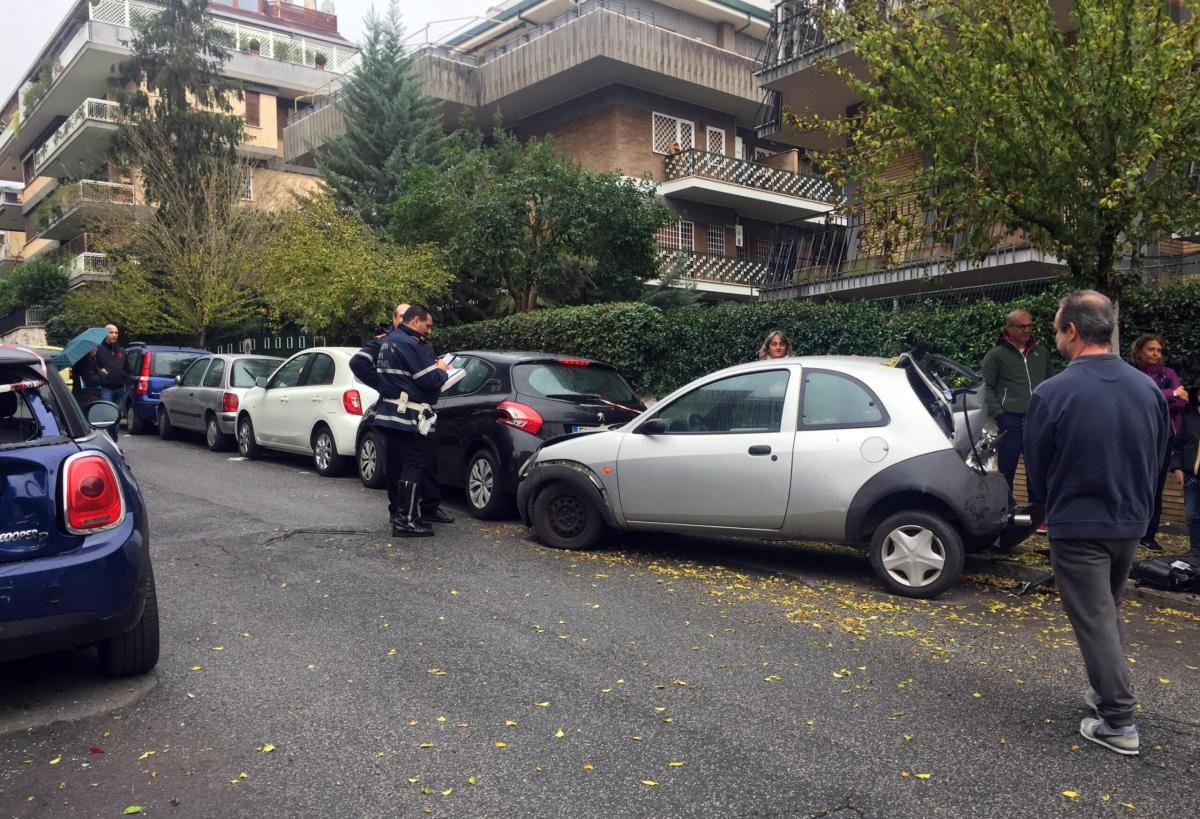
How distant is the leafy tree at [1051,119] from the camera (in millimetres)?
7664

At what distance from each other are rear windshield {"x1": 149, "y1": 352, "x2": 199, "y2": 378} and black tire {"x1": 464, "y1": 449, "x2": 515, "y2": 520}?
34.7 ft

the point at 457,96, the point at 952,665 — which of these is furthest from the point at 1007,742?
the point at 457,96

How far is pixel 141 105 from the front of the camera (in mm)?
32688

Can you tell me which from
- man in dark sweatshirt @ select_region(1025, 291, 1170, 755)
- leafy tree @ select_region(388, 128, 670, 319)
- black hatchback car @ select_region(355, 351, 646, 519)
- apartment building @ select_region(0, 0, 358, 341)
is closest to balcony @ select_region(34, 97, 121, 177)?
apartment building @ select_region(0, 0, 358, 341)

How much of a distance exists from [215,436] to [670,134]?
17.1 meters

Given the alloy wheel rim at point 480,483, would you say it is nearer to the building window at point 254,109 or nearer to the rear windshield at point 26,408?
the rear windshield at point 26,408

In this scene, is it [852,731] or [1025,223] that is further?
[1025,223]

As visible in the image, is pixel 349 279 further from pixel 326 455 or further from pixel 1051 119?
pixel 1051 119

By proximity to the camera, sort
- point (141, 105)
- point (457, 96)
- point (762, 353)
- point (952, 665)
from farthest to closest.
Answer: point (141, 105) → point (457, 96) → point (762, 353) → point (952, 665)

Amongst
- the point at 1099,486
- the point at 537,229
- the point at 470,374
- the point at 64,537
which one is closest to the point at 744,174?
the point at 537,229

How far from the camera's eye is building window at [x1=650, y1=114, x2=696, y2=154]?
27125mm

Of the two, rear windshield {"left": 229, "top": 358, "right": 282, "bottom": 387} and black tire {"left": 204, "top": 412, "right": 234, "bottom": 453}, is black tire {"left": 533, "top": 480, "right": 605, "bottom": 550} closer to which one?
black tire {"left": 204, "top": 412, "right": 234, "bottom": 453}

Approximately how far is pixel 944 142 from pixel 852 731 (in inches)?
237

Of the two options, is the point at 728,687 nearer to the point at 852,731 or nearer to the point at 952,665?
the point at 852,731
